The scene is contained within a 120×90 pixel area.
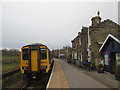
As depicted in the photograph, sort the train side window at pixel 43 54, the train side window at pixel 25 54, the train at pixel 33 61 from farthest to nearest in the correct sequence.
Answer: the train side window at pixel 43 54, the train side window at pixel 25 54, the train at pixel 33 61

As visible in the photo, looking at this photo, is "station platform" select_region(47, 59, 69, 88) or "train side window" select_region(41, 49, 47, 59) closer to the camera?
"station platform" select_region(47, 59, 69, 88)

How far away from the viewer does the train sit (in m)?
8.95

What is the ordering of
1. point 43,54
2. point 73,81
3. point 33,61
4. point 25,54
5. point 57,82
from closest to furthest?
point 57,82, point 73,81, point 33,61, point 25,54, point 43,54

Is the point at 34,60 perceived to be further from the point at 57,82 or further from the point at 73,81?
the point at 73,81

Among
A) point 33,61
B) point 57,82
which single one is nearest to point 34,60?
point 33,61

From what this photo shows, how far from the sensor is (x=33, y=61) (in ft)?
29.7

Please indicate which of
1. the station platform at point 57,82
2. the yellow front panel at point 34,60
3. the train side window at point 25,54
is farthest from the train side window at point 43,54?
the station platform at point 57,82

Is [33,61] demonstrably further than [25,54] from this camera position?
No

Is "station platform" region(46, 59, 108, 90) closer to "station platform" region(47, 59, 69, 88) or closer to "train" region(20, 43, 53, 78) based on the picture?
"station platform" region(47, 59, 69, 88)

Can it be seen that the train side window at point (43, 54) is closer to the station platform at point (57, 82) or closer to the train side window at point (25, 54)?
the train side window at point (25, 54)

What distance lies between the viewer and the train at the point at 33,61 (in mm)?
8945

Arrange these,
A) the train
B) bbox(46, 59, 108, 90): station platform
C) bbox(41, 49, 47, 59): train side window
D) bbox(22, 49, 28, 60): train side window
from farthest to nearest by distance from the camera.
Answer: bbox(41, 49, 47, 59): train side window, bbox(22, 49, 28, 60): train side window, the train, bbox(46, 59, 108, 90): station platform

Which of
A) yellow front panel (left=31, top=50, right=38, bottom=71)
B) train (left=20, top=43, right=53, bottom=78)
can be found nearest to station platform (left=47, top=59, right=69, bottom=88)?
train (left=20, top=43, right=53, bottom=78)

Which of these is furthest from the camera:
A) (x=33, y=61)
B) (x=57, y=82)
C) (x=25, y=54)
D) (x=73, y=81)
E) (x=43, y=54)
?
(x=43, y=54)
